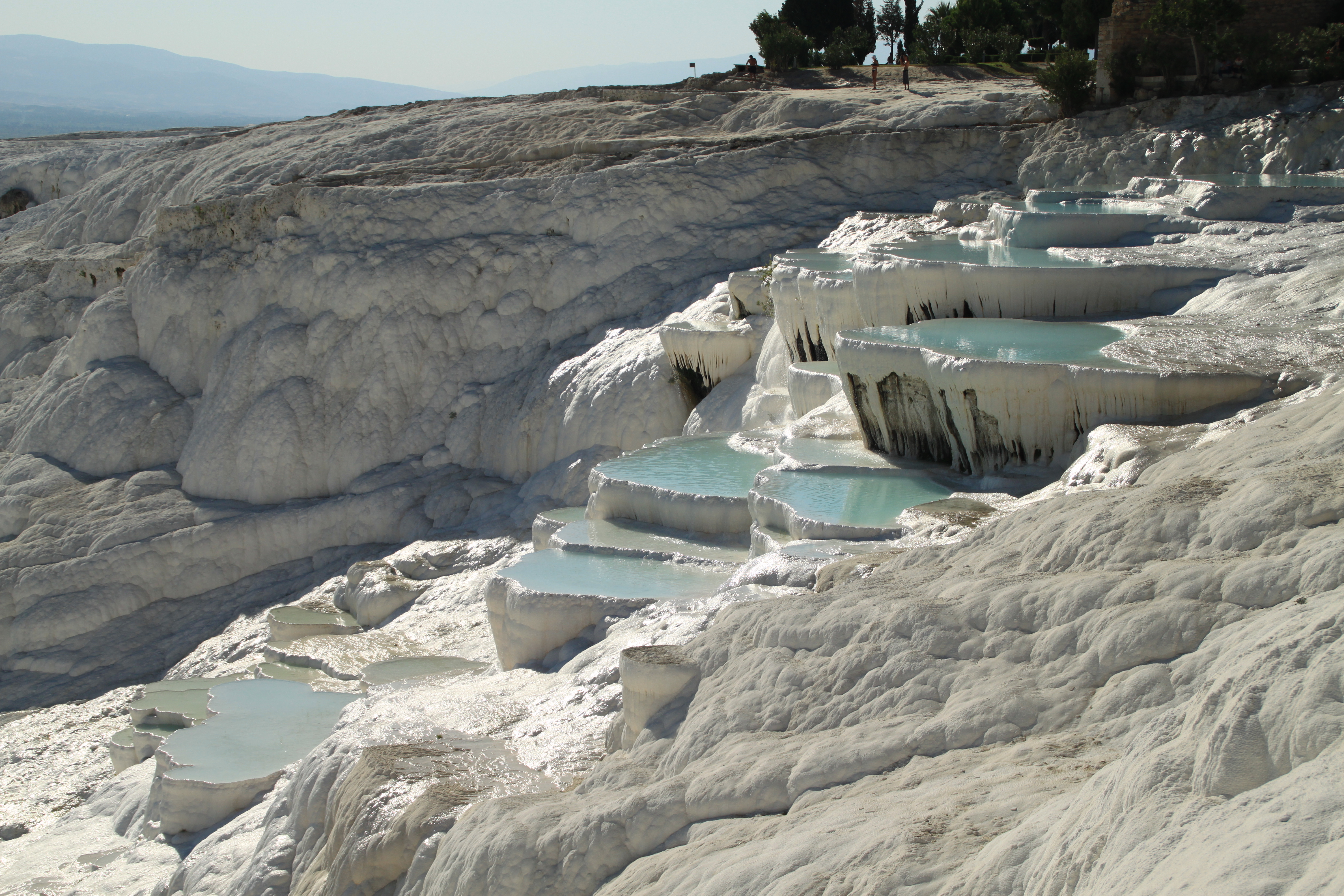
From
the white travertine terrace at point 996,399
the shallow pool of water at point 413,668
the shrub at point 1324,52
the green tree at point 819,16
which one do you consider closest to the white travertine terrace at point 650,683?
the white travertine terrace at point 996,399

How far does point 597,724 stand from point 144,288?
14.4 m

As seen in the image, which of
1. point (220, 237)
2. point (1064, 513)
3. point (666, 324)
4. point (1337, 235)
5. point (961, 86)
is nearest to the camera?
point (1064, 513)

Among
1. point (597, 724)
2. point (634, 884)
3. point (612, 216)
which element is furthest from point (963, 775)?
point (612, 216)

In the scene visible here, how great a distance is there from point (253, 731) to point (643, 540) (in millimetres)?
3397

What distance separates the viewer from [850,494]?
8453 millimetres

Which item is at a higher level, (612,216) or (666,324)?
(612,216)

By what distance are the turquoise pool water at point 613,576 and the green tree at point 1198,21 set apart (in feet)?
36.9

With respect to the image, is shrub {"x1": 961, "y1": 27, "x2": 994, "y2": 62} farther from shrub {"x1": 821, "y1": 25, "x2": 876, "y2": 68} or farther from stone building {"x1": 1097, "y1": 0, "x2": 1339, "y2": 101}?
stone building {"x1": 1097, "y1": 0, "x2": 1339, "y2": 101}

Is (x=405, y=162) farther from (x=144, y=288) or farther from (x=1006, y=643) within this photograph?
(x=1006, y=643)

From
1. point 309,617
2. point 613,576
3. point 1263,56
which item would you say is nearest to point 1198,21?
point 1263,56

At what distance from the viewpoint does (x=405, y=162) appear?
18.6m

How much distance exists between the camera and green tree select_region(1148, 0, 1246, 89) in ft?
49.7

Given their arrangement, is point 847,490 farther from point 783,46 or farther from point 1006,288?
point 783,46

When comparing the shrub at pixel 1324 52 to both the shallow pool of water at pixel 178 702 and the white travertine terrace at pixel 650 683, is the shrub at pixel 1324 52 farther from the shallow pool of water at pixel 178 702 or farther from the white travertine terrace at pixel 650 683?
the shallow pool of water at pixel 178 702
